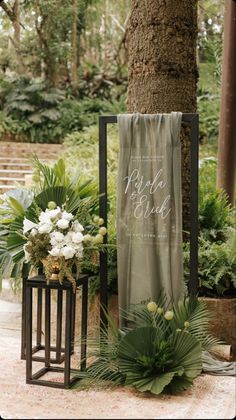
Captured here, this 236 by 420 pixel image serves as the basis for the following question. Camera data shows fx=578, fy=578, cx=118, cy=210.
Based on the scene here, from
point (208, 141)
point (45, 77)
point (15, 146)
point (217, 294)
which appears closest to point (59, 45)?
point (45, 77)

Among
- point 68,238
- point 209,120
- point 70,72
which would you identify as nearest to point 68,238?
point 68,238

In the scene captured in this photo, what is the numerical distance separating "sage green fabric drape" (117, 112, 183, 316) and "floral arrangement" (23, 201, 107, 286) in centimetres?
26

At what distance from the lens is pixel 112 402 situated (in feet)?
11.0

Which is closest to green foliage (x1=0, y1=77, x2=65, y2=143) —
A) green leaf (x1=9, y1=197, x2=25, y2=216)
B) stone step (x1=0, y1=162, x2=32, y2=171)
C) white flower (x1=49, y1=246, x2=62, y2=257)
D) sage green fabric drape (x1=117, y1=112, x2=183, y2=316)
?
stone step (x1=0, y1=162, x2=32, y2=171)

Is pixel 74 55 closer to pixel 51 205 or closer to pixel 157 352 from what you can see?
pixel 51 205

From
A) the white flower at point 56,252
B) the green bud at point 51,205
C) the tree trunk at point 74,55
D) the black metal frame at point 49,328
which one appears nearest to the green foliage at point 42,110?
the tree trunk at point 74,55

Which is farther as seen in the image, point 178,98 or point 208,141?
point 208,141

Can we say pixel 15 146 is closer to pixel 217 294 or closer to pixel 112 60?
pixel 112 60

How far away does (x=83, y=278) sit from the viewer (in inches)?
151

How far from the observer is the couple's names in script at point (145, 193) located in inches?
151

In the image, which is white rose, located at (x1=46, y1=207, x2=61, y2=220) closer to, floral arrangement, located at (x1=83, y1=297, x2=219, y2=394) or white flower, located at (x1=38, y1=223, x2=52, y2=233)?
white flower, located at (x1=38, y1=223, x2=52, y2=233)

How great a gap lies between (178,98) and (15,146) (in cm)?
910

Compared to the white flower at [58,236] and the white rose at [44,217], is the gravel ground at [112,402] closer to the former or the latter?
the white flower at [58,236]

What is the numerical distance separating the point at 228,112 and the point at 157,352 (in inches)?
160
